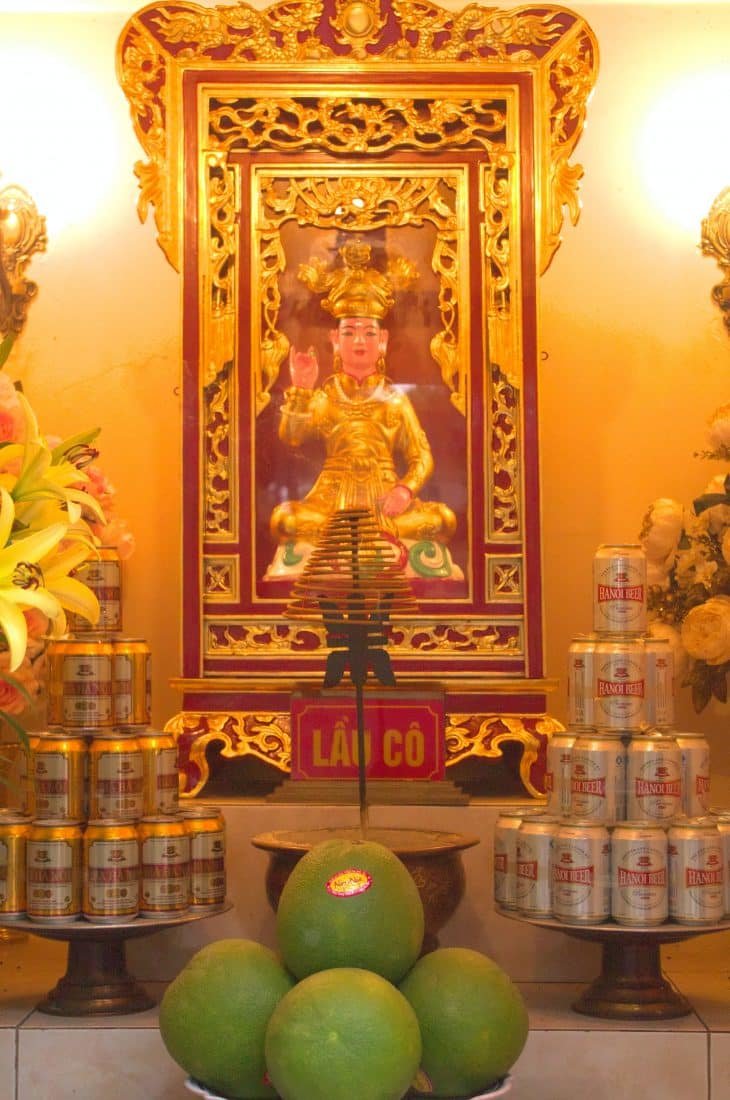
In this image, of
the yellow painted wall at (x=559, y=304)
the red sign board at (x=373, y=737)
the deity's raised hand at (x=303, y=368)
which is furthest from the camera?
the yellow painted wall at (x=559, y=304)

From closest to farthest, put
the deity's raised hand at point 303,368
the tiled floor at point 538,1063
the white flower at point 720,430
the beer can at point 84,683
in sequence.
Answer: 1. the tiled floor at point 538,1063
2. the beer can at point 84,683
3. the white flower at point 720,430
4. the deity's raised hand at point 303,368

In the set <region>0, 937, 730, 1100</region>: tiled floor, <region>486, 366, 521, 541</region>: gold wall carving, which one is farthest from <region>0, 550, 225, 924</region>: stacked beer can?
<region>486, 366, 521, 541</region>: gold wall carving

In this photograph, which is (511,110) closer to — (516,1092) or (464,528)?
(464,528)

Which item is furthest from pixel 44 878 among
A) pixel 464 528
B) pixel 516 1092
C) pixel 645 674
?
pixel 464 528

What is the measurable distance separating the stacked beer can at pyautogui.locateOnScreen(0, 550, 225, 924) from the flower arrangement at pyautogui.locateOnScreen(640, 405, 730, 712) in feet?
3.34

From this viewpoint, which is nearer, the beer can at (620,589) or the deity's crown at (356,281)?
the beer can at (620,589)

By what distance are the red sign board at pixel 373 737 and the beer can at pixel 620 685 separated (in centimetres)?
49

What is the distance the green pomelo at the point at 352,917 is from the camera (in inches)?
65.7

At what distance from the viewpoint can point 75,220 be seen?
132 inches

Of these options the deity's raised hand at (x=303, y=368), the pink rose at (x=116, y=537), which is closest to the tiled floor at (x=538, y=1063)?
the pink rose at (x=116, y=537)

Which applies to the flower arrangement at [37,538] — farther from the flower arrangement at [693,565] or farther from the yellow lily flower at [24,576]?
the flower arrangement at [693,565]

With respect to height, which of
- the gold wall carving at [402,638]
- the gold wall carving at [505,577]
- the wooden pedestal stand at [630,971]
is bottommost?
the wooden pedestal stand at [630,971]

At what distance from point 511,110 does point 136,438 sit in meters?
1.06

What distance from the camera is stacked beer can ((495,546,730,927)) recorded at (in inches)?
84.3
